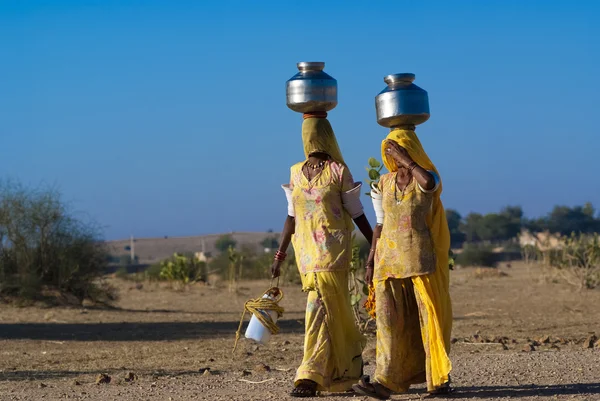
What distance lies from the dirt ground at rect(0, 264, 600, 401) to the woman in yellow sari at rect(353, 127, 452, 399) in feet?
1.16

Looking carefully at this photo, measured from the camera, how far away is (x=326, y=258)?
794 cm

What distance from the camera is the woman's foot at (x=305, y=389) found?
796 centimetres

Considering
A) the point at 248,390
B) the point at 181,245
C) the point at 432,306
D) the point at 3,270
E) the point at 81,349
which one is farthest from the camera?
the point at 181,245

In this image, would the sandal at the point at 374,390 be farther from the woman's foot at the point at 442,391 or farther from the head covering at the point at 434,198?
the head covering at the point at 434,198

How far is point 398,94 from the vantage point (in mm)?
7938

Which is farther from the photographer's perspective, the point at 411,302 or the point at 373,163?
the point at 373,163

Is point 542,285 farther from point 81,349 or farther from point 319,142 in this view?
point 319,142

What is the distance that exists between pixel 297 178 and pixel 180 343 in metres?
6.83

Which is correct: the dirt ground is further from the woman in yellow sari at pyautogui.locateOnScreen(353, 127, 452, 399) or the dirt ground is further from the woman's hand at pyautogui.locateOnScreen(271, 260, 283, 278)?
the woman's hand at pyautogui.locateOnScreen(271, 260, 283, 278)

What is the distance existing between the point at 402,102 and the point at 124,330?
9931 mm

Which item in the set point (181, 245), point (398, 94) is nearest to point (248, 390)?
point (398, 94)

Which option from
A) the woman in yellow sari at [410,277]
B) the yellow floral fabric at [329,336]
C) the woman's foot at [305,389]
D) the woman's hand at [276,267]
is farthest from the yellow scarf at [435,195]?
the woman's foot at [305,389]

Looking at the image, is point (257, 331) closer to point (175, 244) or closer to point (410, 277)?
point (410, 277)

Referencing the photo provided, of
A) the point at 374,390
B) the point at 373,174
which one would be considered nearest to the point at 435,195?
the point at 374,390
